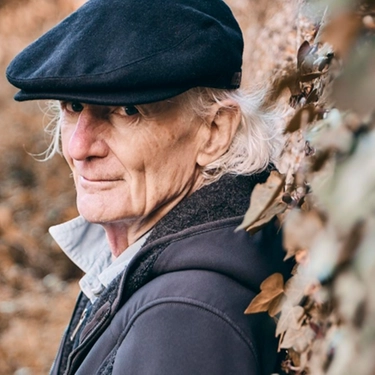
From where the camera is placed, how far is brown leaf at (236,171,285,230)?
1048 millimetres

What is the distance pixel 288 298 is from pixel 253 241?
25.3 inches

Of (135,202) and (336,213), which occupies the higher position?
(336,213)

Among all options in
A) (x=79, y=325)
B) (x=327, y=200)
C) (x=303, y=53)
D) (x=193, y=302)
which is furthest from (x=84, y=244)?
(x=327, y=200)

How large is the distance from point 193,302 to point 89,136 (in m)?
0.61

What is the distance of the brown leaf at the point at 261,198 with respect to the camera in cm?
105

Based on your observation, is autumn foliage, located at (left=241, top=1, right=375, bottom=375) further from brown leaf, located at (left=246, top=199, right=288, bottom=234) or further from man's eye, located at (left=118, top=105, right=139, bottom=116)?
man's eye, located at (left=118, top=105, right=139, bottom=116)

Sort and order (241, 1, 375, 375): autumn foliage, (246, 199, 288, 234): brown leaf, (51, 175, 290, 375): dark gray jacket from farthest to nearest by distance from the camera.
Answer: (51, 175, 290, 375): dark gray jacket < (246, 199, 288, 234): brown leaf < (241, 1, 375, 375): autumn foliage

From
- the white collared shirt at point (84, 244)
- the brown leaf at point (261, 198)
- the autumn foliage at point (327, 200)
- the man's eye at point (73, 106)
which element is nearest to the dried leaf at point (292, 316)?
the autumn foliage at point (327, 200)

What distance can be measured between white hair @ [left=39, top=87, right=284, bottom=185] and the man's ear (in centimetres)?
1

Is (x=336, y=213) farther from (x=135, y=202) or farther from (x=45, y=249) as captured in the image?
(x=45, y=249)

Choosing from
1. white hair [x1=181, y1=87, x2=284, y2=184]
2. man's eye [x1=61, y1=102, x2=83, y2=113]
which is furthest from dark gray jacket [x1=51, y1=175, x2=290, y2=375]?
man's eye [x1=61, y1=102, x2=83, y2=113]

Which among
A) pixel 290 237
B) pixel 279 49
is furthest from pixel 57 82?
pixel 279 49

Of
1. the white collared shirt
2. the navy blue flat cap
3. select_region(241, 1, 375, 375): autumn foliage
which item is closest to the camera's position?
select_region(241, 1, 375, 375): autumn foliage

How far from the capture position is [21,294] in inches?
225
